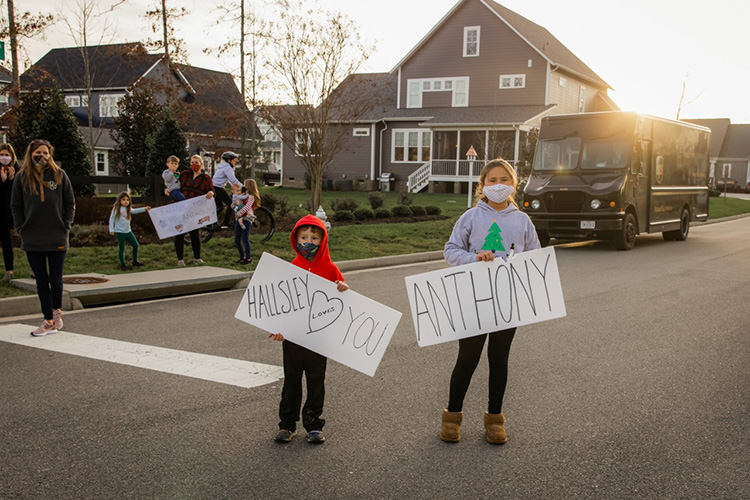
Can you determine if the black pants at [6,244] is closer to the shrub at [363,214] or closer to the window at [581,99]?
the shrub at [363,214]

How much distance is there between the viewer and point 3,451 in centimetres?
415

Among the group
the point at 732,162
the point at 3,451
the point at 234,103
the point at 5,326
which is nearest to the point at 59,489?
the point at 3,451

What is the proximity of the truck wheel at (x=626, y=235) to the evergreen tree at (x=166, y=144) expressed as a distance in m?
14.6

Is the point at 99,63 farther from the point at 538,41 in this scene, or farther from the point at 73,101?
the point at 538,41

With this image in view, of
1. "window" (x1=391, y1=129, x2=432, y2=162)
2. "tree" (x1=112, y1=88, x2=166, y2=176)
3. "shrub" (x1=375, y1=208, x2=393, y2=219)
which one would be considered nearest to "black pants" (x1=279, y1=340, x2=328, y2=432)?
"shrub" (x1=375, y1=208, x2=393, y2=219)

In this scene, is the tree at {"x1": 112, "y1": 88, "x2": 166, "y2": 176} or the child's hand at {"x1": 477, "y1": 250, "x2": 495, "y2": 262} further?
the tree at {"x1": 112, "y1": 88, "x2": 166, "y2": 176}

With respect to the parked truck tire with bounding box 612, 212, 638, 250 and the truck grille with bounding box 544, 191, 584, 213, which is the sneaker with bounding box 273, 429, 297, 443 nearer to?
the truck grille with bounding box 544, 191, 584, 213

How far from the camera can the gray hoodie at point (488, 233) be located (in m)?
4.44

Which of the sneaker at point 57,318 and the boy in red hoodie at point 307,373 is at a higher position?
the boy in red hoodie at point 307,373

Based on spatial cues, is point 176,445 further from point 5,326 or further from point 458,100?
point 458,100

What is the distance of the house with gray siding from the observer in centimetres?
3741

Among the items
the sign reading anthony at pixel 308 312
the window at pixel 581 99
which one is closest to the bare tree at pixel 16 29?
the sign reading anthony at pixel 308 312

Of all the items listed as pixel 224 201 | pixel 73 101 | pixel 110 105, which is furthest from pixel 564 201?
pixel 73 101

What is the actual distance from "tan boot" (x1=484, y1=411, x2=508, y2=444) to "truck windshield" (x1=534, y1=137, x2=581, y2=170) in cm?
1333
